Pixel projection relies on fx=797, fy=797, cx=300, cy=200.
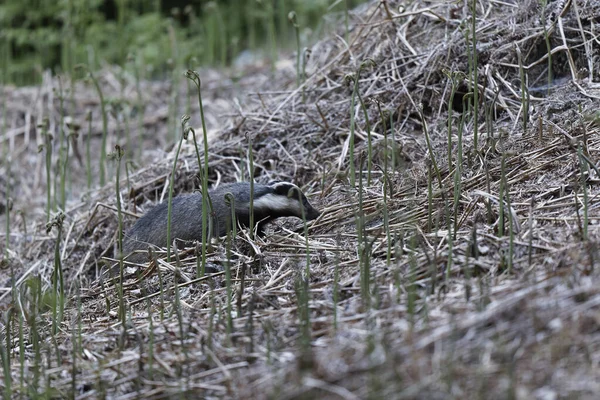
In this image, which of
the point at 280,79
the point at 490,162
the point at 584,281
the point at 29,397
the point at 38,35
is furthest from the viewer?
the point at 38,35

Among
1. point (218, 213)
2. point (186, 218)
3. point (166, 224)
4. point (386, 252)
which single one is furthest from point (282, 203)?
point (386, 252)

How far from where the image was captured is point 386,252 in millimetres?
4051

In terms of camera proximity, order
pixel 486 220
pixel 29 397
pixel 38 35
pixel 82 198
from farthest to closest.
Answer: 1. pixel 38 35
2. pixel 82 198
3. pixel 486 220
4. pixel 29 397

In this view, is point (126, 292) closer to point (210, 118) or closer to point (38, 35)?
point (210, 118)

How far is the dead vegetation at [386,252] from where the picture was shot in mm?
2711

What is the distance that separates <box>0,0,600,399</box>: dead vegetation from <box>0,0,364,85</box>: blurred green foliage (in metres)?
2.37

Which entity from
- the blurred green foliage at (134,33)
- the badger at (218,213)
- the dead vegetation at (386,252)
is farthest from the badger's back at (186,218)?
the blurred green foliage at (134,33)

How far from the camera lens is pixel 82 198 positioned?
670 cm

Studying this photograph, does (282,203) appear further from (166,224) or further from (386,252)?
(386,252)

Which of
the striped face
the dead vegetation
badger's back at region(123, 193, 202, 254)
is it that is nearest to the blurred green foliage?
the dead vegetation

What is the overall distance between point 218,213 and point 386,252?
1.48 m

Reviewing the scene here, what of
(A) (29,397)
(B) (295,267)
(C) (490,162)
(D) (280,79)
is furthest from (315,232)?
(D) (280,79)

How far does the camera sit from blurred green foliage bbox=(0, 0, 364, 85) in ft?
32.0

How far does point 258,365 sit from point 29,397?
979 mm
